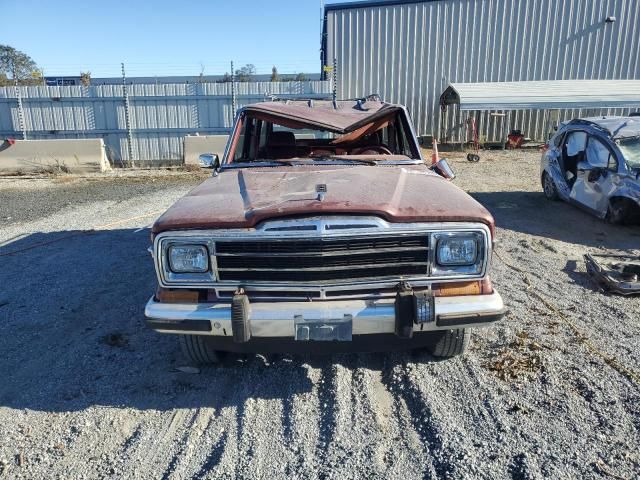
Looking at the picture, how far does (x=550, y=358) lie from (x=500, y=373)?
485 mm

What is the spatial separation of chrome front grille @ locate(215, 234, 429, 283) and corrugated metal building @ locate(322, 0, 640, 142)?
18749 mm

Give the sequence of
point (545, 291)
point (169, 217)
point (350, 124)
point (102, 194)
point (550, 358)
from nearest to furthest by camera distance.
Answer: point (169, 217)
point (550, 358)
point (350, 124)
point (545, 291)
point (102, 194)

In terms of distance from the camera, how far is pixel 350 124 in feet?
15.7

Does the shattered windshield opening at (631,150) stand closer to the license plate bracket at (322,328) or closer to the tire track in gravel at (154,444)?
the license plate bracket at (322,328)

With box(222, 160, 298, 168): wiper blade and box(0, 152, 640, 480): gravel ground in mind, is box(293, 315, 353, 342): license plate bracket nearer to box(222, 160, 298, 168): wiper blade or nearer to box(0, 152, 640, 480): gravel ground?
box(0, 152, 640, 480): gravel ground

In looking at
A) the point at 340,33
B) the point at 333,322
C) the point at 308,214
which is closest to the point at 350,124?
the point at 308,214

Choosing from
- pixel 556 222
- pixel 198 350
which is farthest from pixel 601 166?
pixel 198 350

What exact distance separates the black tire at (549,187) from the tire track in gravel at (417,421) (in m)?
7.36

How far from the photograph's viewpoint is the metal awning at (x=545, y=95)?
17.8m

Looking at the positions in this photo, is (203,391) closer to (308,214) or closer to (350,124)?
(308,214)

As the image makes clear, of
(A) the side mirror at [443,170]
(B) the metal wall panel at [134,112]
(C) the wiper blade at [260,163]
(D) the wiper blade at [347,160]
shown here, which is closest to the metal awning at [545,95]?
(B) the metal wall panel at [134,112]

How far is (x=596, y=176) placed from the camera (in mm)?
7852

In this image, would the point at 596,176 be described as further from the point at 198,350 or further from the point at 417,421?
the point at 198,350

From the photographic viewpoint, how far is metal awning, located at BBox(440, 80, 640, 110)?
58.4 ft
